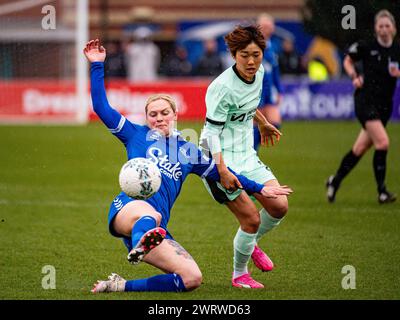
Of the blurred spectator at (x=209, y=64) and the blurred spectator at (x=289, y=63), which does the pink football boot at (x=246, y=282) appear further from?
the blurred spectator at (x=289, y=63)

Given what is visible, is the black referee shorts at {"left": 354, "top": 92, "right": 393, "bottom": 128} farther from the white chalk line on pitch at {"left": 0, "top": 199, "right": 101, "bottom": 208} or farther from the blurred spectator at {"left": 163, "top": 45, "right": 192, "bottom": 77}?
the blurred spectator at {"left": 163, "top": 45, "right": 192, "bottom": 77}

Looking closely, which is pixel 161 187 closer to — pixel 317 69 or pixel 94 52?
pixel 94 52

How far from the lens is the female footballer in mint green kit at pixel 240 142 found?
6750 mm

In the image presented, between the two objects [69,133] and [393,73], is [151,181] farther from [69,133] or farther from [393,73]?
[69,133]

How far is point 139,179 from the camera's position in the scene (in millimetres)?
6055

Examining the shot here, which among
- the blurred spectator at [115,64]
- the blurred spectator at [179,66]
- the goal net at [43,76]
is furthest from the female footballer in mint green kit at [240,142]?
the blurred spectator at [179,66]

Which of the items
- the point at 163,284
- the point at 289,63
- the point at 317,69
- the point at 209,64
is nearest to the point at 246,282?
the point at 163,284

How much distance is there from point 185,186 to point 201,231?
3904mm

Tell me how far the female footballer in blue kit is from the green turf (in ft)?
0.46

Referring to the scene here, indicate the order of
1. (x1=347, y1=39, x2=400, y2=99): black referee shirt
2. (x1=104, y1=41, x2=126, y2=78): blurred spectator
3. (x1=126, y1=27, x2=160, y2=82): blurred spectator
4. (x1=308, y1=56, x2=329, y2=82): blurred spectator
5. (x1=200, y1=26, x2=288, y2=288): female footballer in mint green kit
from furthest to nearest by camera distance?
(x1=308, y1=56, x2=329, y2=82): blurred spectator < (x1=126, y1=27, x2=160, y2=82): blurred spectator < (x1=104, y1=41, x2=126, y2=78): blurred spectator < (x1=347, y1=39, x2=400, y2=99): black referee shirt < (x1=200, y1=26, x2=288, y2=288): female footballer in mint green kit

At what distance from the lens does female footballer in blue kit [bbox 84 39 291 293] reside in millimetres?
6305

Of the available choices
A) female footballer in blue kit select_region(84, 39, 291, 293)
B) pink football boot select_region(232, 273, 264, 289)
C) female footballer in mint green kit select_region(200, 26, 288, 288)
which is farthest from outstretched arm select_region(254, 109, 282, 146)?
pink football boot select_region(232, 273, 264, 289)

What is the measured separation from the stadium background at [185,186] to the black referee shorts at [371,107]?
104 cm
